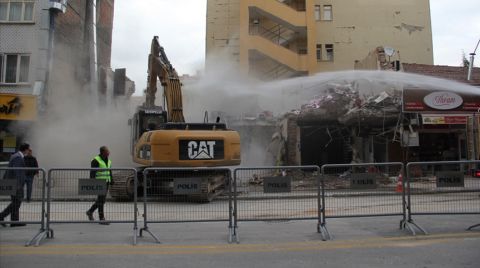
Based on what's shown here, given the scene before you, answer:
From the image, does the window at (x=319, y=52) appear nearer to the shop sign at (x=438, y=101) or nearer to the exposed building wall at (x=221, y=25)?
the exposed building wall at (x=221, y=25)

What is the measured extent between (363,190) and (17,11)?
62.0 ft

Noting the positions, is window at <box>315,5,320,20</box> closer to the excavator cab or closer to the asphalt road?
the excavator cab

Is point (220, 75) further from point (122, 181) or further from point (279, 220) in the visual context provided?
point (279, 220)

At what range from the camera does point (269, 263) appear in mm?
6355

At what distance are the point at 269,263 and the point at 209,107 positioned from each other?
767 inches

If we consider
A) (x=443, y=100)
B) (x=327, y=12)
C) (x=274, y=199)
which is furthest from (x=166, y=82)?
(x=327, y=12)

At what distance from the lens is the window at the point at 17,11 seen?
21.3 m

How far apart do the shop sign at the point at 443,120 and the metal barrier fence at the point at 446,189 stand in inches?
435

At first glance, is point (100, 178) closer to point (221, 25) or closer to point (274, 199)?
point (274, 199)

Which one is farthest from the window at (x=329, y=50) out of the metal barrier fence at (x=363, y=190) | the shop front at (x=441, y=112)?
the metal barrier fence at (x=363, y=190)

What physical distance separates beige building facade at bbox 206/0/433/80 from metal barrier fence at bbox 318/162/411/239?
24337mm

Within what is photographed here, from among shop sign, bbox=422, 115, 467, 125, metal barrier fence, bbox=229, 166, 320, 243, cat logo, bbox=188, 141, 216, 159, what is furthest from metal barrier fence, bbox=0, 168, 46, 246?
shop sign, bbox=422, 115, 467, 125

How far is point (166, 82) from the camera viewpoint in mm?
15797

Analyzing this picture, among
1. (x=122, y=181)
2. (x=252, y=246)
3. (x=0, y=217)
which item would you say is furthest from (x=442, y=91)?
(x=0, y=217)
